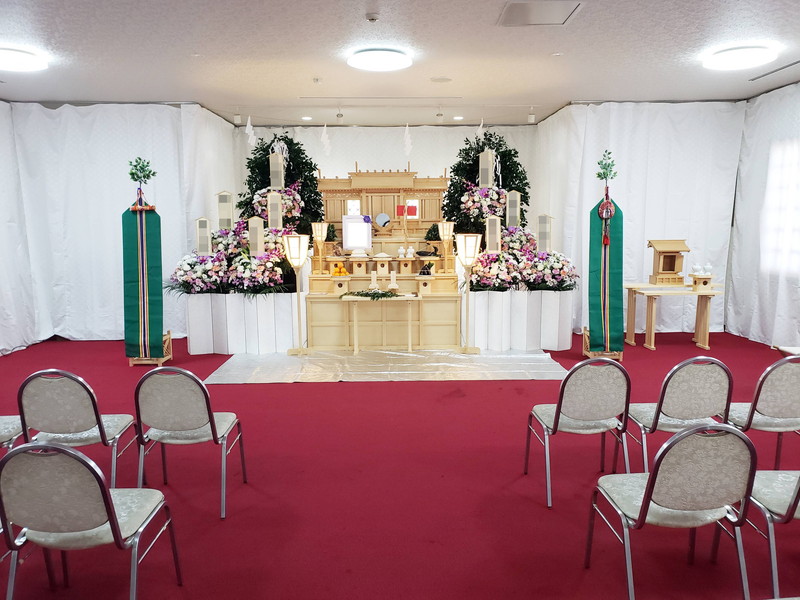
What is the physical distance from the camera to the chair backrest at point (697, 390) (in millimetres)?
3453

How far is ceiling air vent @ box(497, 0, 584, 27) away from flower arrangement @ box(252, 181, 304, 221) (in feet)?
13.5

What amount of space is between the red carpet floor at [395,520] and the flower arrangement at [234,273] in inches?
84.6

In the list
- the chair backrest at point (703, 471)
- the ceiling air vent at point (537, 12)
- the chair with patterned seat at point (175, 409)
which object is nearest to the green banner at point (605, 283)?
the ceiling air vent at point (537, 12)

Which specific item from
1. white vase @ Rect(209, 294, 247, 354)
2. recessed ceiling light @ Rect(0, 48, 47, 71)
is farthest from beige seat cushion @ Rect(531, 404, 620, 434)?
recessed ceiling light @ Rect(0, 48, 47, 71)

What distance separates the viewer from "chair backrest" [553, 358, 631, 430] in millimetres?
3431

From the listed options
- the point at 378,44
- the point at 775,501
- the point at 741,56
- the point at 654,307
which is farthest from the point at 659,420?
the point at 654,307

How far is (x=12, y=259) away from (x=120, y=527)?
23.8ft

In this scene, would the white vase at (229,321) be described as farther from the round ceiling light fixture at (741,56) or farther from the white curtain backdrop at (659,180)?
the round ceiling light fixture at (741,56)

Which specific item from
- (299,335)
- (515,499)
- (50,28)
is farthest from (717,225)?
(50,28)

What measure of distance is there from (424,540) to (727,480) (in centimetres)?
159

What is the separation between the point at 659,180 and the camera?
8.95m

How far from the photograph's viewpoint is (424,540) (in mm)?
3279

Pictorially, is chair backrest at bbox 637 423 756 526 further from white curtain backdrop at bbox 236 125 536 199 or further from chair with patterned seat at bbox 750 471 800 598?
white curtain backdrop at bbox 236 125 536 199

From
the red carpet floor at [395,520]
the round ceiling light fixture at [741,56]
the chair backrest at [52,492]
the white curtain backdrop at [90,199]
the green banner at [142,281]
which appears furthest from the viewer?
the white curtain backdrop at [90,199]
